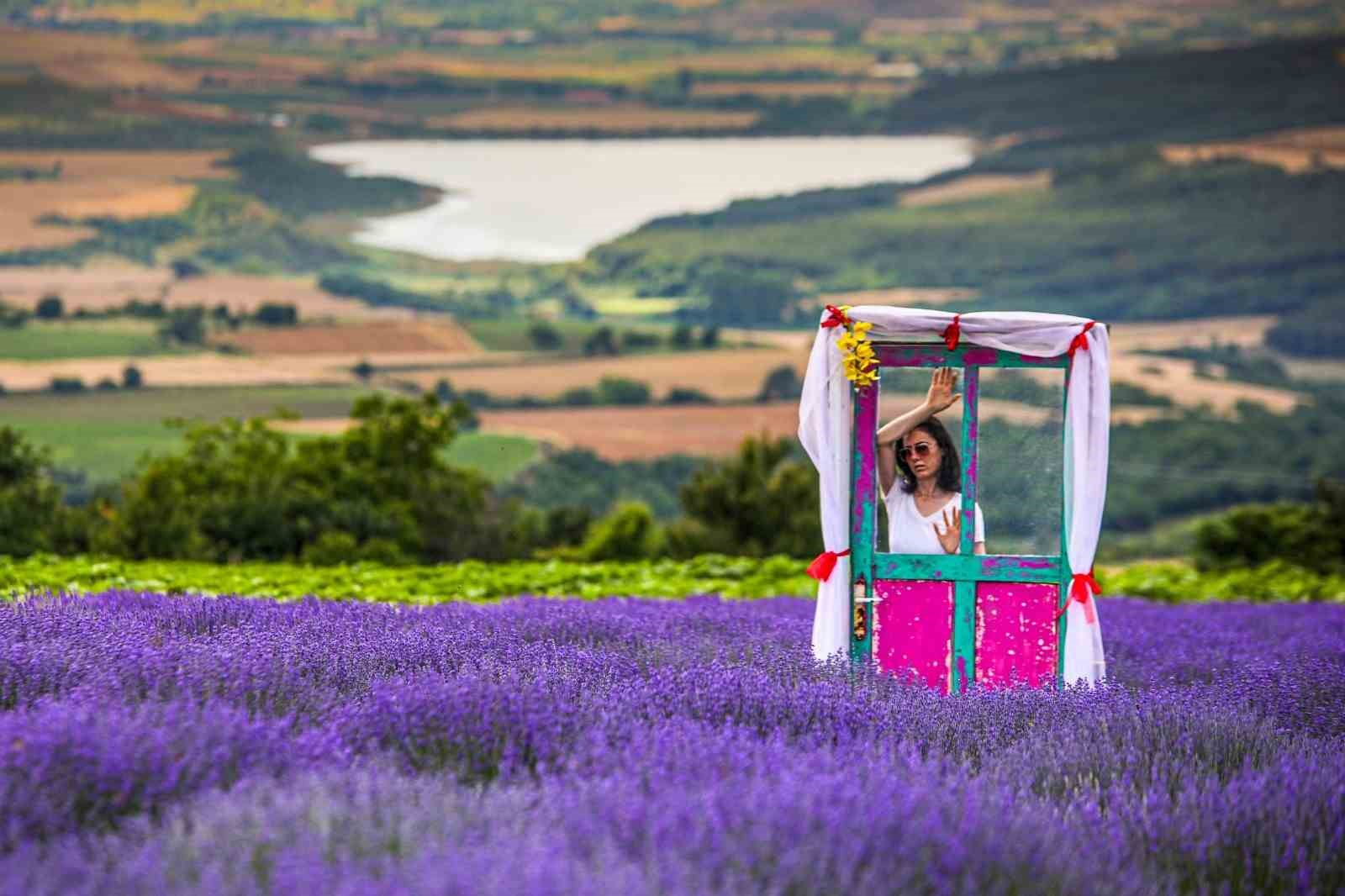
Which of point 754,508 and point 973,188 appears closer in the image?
point 754,508

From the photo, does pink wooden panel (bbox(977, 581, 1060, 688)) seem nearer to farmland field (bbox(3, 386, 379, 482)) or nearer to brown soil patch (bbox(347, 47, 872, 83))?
farmland field (bbox(3, 386, 379, 482))

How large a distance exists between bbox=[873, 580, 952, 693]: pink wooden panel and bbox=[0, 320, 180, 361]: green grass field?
24157 millimetres

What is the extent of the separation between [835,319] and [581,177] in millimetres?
28702

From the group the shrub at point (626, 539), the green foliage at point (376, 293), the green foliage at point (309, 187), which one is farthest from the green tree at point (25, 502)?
the green foliage at point (309, 187)

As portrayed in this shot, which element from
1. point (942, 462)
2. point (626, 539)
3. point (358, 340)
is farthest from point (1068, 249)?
point (942, 462)

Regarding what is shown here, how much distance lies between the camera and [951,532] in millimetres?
7297

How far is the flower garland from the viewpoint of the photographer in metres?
Answer: 6.96

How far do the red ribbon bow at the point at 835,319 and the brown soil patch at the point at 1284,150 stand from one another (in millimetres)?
32870

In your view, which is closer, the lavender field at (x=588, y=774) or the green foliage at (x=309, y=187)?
the lavender field at (x=588, y=774)

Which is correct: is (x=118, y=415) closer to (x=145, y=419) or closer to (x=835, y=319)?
(x=145, y=419)

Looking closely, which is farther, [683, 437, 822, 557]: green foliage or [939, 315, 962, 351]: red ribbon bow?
[683, 437, 822, 557]: green foliage

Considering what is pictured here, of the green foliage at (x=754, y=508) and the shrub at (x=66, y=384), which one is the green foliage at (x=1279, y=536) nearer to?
the green foliage at (x=754, y=508)

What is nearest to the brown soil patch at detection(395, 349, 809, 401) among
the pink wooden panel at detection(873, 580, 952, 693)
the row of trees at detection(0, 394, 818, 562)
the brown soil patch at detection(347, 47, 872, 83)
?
the brown soil patch at detection(347, 47, 872, 83)

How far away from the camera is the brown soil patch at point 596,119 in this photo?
117 ft
